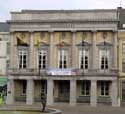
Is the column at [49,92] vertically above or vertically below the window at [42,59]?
below

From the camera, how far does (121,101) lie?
5659 centimetres

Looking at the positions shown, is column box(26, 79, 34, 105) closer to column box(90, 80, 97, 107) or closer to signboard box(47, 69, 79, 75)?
signboard box(47, 69, 79, 75)

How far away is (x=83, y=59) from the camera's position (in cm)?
5722

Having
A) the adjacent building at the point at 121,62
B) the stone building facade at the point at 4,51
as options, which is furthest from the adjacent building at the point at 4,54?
the adjacent building at the point at 121,62

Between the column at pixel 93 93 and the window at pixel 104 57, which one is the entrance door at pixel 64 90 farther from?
the window at pixel 104 57

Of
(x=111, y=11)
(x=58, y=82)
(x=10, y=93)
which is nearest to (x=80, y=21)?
(x=111, y=11)

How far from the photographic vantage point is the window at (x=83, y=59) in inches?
2248

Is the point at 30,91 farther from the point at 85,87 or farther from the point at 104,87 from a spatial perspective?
the point at 104,87

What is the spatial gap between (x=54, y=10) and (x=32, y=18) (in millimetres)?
4143

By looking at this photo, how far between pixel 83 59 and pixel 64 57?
248 cm

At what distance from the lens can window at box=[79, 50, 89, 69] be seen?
57.1 meters

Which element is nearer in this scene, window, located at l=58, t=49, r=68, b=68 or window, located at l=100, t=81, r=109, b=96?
window, located at l=100, t=81, r=109, b=96

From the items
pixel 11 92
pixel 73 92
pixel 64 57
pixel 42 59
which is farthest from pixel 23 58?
pixel 73 92

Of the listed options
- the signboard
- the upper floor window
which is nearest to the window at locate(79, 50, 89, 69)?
the signboard
